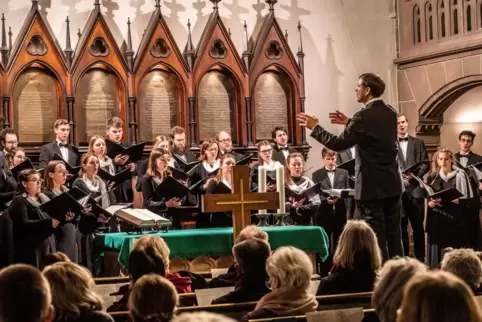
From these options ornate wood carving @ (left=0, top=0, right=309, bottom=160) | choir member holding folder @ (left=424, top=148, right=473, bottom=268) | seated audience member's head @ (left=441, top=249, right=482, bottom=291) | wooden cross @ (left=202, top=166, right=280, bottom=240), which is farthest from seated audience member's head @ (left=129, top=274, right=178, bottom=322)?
ornate wood carving @ (left=0, top=0, right=309, bottom=160)

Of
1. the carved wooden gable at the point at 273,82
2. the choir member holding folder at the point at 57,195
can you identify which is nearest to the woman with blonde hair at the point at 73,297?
the choir member holding folder at the point at 57,195

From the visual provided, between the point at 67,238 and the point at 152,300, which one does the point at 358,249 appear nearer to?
the point at 152,300

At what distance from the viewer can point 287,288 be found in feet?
13.1

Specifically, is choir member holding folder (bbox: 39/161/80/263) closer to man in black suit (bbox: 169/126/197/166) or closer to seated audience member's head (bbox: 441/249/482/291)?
man in black suit (bbox: 169/126/197/166)

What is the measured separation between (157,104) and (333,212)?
2892 millimetres

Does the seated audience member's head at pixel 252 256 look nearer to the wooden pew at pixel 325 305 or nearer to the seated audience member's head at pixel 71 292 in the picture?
the wooden pew at pixel 325 305

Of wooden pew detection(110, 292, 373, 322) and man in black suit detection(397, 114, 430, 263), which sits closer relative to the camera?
wooden pew detection(110, 292, 373, 322)

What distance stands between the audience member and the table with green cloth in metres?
2.20

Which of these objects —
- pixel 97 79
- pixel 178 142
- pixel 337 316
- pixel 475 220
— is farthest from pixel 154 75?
pixel 337 316

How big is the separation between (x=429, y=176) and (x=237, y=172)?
10.9 feet

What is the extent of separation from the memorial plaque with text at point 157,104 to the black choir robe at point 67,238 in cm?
334

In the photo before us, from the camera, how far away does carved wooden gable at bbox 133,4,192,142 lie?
420 inches

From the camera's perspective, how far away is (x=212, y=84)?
1120 centimetres

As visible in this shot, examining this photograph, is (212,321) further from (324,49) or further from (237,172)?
(324,49)
